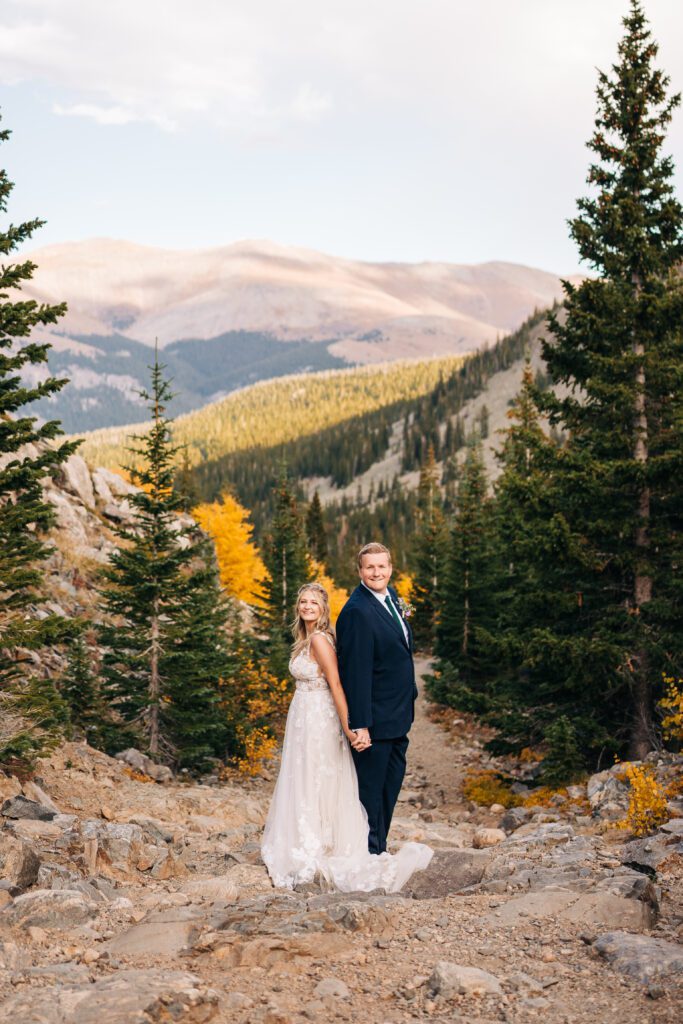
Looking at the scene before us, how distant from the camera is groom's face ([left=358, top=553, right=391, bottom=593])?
7723mm

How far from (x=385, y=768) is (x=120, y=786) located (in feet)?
35.1

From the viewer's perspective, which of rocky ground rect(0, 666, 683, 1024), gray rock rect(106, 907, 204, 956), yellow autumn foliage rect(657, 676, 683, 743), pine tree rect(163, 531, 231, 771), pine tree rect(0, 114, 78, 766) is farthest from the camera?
pine tree rect(163, 531, 231, 771)

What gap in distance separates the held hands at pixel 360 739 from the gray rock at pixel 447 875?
159 centimetres

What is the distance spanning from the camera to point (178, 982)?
17.4 ft

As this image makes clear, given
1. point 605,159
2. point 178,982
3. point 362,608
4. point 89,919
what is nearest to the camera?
point 178,982

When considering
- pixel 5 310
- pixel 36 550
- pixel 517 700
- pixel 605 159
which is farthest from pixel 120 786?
pixel 605 159

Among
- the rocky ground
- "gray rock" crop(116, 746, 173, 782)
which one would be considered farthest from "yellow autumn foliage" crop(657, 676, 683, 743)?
"gray rock" crop(116, 746, 173, 782)

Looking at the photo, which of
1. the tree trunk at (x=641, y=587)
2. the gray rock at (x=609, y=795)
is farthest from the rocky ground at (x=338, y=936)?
the tree trunk at (x=641, y=587)

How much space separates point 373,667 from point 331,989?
2.98 meters

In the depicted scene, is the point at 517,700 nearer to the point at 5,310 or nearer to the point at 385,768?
the point at 385,768

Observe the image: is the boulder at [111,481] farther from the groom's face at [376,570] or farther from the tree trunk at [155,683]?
the groom's face at [376,570]

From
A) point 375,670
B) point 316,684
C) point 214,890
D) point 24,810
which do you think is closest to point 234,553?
point 24,810

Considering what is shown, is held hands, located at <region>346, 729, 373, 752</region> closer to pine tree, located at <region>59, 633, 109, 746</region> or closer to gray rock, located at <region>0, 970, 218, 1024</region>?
gray rock, located at <region>0, 970, 218, 1024</region>

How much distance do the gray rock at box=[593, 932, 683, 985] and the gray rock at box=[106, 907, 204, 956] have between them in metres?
3.18
